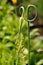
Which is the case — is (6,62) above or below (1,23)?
above

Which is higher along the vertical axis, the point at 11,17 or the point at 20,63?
the point at 20,63

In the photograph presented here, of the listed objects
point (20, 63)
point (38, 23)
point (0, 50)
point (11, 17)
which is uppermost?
point (20, 63)

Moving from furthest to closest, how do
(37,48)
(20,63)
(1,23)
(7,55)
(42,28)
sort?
(42,28), (1,23), (37,48), (7,55), (20,63)

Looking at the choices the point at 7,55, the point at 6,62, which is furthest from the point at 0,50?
the point at 6,62

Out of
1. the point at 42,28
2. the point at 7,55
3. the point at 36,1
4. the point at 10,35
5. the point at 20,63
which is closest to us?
the point at 20,63

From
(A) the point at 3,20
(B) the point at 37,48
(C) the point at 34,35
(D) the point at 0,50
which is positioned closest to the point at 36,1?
(A) the point at 3,20

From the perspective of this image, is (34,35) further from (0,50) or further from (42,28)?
(42,28)

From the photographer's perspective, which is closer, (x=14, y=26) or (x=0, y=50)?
(x=0, y=50)

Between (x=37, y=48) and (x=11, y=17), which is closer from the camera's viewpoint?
(x=37, y=48)

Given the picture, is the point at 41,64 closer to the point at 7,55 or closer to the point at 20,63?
the point at 7,55
